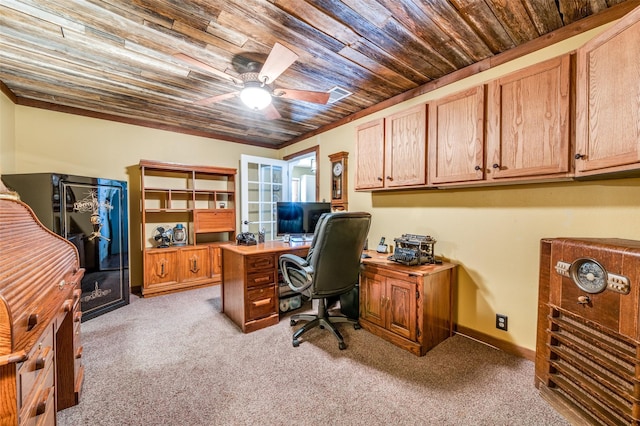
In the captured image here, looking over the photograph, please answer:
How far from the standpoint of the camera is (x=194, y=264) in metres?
3.90

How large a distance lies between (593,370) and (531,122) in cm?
153

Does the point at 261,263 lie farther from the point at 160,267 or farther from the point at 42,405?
the point at 160,267

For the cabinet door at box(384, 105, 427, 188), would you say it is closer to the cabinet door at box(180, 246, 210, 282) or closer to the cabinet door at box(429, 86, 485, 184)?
the cabinet door at box(429, 86, 485, 184)

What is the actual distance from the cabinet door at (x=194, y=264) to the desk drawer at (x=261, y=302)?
182cm

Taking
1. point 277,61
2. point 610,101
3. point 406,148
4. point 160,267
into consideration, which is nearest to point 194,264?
point 160,267

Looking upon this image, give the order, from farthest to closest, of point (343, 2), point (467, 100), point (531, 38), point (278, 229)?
point (278, 229), point (467, 100), point (531, 38), point (343, 2)

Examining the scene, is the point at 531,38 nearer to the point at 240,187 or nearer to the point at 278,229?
the point at 278,229

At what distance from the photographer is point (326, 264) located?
7.14 ft

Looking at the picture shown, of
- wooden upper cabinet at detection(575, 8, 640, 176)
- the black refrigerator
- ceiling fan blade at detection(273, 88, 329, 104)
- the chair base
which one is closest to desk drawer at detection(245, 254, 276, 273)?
the chair base

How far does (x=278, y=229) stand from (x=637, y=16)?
→ 3.05 m

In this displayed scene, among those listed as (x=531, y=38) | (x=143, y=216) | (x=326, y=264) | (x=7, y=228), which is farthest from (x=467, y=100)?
(x=143, y=216)

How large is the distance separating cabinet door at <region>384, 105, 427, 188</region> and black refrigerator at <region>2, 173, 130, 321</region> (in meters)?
3.27

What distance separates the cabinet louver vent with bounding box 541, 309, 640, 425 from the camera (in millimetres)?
1262

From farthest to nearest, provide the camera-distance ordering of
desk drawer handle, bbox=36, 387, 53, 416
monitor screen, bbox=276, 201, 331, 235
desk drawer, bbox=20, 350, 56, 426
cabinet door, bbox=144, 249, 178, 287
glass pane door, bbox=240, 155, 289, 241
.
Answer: glass pane door, bbox=240, 155, 289, 241 → cabinet door, bbox=144, 249, 178, 287 → monitor screen, bbox=276, 201, 331, 235 → desk drawer handle, bbox=36, 387, 53, 416 → desk drawer, bbox=20, 350, 56, 426
